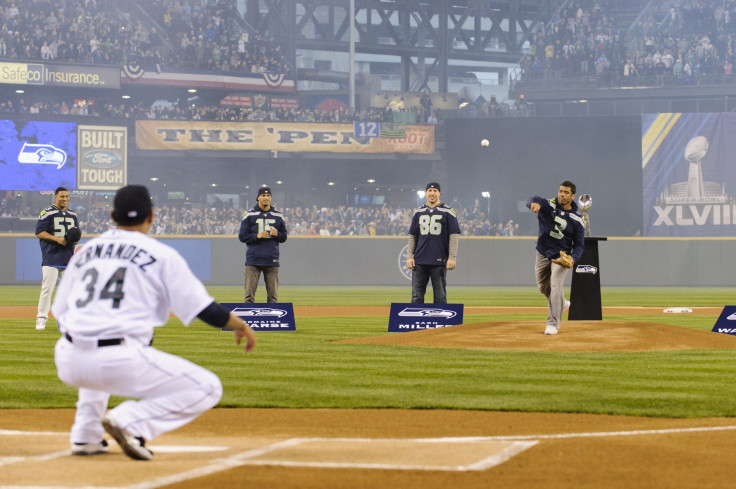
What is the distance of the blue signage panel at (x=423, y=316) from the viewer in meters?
14.9

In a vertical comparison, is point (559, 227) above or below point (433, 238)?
above

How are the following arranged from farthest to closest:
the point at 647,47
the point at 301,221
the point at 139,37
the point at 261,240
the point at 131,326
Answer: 1. the point at 139,37
2. the point at 647,47
3. the point at 301,221
4. the point at 261,240
5. the point at 131,326

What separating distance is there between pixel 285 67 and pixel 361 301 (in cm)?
2447

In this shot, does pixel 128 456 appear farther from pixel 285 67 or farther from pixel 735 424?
pixel 285 67

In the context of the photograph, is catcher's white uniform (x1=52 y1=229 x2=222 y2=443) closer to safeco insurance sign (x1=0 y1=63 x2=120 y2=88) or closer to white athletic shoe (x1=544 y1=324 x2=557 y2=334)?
white athletic shoe (x1=544 y1=324 x2=557 y2=334)

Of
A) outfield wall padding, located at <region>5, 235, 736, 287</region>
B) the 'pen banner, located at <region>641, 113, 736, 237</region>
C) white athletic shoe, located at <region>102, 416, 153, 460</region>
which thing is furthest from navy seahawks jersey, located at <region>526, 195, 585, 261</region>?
the 'pen banner, located at <region>641, 113, 736, 237</region>

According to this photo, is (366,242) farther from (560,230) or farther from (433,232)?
(560,230)

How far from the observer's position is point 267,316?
15.3 metres

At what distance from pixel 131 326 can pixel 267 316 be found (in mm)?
10434

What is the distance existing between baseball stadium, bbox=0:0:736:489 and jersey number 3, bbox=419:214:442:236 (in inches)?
8.3

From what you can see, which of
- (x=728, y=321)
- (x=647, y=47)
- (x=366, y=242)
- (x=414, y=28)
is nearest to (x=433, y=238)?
(x=728, y=321)

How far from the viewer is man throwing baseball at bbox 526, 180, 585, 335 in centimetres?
1262

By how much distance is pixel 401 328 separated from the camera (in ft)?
49.5

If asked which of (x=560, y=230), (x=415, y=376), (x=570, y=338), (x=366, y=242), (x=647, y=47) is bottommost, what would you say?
(x=415, y=376)
